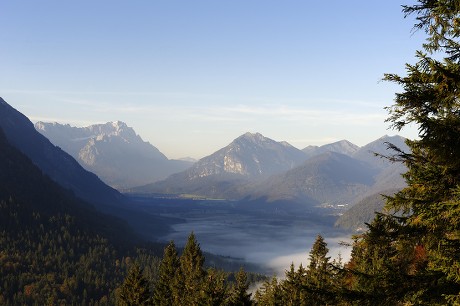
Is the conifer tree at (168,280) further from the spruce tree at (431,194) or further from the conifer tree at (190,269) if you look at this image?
the spruce tree at (431,194)

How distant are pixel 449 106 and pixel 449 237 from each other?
3.58 m

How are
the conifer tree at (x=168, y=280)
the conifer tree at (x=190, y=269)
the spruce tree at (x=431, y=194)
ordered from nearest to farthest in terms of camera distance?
the spruce tree at (x=431, y=194) → the conifer tree at (x=190, y=269) → the conifer tree at (x=168, y=280)

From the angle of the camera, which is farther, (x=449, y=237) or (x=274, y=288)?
(x=274, y=288)

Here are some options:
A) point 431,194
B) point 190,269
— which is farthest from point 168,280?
point 431,194

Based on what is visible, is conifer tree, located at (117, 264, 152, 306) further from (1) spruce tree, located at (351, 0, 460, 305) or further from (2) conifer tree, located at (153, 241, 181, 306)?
(1) spruce tree, located at (351, 0, 460, 305)

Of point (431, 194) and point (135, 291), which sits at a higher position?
point (431, 194)

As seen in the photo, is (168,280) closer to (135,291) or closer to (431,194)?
(135,291)

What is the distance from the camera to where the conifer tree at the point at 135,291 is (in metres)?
50.1

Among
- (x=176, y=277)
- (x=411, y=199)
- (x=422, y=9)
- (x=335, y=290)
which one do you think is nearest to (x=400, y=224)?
(x=411, y=199)

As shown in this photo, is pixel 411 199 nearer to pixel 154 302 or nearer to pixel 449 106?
pixel 449 106

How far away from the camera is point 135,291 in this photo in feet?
166

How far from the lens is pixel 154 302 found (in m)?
52.7

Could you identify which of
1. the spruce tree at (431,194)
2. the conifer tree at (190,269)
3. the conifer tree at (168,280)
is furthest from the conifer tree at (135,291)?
the spruce tree at (431,194)

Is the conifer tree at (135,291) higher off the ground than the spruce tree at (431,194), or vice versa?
the spruce tree at (431,194)
